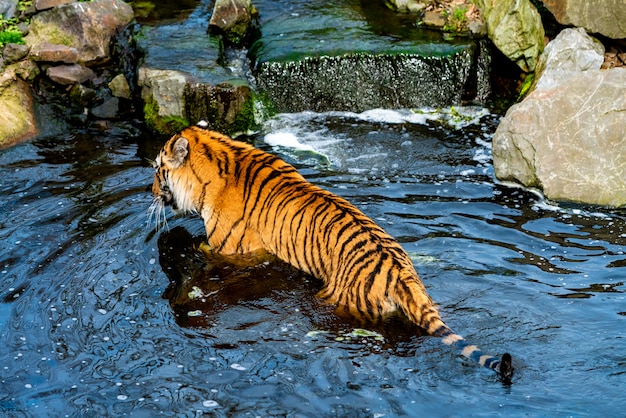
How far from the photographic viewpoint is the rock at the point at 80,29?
31.4 ft

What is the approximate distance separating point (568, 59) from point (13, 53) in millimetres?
6350

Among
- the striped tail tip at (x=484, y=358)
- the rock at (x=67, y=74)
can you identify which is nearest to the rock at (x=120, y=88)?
the rock at (x=67, y=74)

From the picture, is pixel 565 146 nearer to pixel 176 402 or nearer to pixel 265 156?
pixel 265 156

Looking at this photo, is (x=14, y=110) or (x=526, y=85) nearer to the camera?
(x=14, y=110)

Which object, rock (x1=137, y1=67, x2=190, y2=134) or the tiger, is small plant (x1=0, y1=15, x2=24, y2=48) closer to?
rock (x1=137, y1=67, x2=190, y2=134)

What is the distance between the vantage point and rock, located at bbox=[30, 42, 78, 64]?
920cm

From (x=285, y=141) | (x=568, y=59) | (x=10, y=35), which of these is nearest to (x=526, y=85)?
(x=568, y=59)

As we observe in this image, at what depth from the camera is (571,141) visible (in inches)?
291

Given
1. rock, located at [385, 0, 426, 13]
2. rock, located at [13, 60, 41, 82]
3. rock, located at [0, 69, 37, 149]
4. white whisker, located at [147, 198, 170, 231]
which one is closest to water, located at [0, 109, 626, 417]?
white whisker, located at [147, 198, 170, 231]

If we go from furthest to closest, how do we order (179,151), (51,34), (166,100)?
(51,34) → (166,100) → (179,151)

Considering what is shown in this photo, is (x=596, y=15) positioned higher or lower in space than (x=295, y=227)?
higher

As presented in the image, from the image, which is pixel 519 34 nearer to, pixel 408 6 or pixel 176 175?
pixel 408 6

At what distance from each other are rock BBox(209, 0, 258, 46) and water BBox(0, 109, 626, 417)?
2.72m

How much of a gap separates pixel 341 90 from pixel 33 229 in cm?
412
